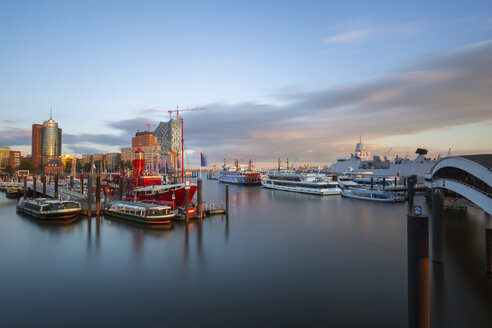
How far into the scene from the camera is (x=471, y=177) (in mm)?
27656

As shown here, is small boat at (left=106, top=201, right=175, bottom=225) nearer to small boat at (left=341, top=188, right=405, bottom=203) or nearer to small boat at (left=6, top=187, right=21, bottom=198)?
small boat at (left=341, top=188, right=405, bottom=203)

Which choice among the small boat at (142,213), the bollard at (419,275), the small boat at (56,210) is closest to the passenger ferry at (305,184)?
the small boat at (142,213)

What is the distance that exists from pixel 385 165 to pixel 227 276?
108 meters

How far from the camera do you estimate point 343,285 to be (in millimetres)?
15125

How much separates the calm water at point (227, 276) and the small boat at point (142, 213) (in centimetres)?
113

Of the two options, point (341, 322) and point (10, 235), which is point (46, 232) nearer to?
point (10, 235)

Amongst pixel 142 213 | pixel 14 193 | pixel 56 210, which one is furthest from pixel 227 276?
pixel 14 193

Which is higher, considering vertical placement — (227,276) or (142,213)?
(142,213)

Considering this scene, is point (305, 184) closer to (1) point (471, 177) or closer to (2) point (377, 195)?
(2) point (377, 195)

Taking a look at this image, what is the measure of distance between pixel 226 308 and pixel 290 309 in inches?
115

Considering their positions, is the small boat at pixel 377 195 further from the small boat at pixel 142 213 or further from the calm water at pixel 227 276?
the small boat at pixel 142 213

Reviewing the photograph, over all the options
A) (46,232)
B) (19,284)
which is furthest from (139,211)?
(19,284)

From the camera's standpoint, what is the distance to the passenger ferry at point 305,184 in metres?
63.0

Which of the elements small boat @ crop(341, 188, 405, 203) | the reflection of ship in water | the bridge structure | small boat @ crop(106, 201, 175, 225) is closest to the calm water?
small boat @ crop(106, 201, 175, 225)
